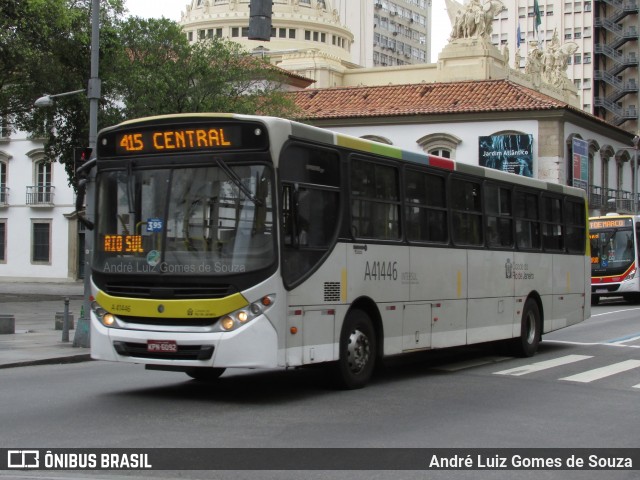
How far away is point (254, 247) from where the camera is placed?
34.5 feet

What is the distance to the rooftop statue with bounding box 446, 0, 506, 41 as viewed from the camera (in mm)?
64125

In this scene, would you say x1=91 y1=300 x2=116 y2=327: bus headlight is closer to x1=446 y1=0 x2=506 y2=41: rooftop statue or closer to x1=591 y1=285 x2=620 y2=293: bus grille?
x1=591 y1=285 x2=620 y2=293: bus grille

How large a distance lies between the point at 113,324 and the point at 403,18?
151m

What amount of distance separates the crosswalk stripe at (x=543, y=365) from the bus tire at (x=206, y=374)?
4.15m

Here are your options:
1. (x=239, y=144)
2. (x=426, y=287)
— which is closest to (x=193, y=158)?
(x=239, y=144)

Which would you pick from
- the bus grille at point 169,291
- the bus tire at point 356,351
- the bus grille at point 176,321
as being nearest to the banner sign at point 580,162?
the bus tire at point 356,351

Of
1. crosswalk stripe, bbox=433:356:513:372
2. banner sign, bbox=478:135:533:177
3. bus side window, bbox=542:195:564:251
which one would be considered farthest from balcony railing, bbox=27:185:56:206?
crosswalk stripe, bbox=433:356:513:372

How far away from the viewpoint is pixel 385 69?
7269cm

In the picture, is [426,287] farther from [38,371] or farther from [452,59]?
[452,59]

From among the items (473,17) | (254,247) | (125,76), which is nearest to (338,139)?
(254,247)

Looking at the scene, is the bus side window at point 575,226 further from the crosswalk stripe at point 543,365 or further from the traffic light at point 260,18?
the traffic light at point 260,18

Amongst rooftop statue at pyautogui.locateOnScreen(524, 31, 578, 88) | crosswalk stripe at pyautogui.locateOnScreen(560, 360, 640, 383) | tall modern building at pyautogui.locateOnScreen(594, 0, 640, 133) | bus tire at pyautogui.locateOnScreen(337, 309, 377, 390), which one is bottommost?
crosswalk stripe at pyautogui.locateOnScreen(560, 360, 640, 383)

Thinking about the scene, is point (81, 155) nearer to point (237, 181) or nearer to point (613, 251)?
point (237, 181)

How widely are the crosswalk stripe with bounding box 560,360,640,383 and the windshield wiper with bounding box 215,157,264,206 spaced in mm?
5617
